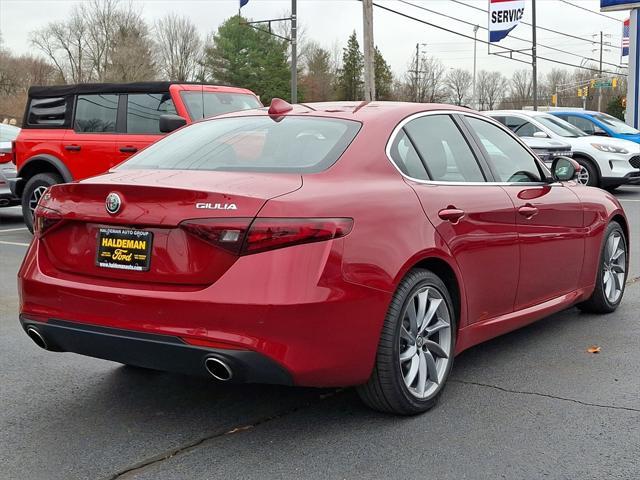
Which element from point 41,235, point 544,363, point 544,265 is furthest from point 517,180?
point 41,235

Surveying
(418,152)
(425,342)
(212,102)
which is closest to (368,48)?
(212,102)

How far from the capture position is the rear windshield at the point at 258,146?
369 cm

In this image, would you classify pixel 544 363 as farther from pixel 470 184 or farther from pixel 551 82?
pixel 551 82

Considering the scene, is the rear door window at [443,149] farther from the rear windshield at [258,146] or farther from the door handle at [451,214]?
the rear windshield at [258,146]

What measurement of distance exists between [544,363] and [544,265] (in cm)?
60

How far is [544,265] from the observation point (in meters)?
4.79

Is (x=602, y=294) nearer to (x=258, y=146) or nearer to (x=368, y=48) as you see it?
(x=258, y=146)

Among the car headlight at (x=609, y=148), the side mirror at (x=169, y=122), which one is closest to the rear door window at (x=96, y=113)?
the side mirror at (x=169, y=122)

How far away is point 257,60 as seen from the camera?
7819cm

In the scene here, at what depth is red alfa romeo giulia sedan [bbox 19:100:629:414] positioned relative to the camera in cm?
315

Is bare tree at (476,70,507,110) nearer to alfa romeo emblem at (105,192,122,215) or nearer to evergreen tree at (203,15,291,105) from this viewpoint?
evergreen tree at (203,15,291,105)

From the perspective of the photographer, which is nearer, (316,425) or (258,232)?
(258,232)

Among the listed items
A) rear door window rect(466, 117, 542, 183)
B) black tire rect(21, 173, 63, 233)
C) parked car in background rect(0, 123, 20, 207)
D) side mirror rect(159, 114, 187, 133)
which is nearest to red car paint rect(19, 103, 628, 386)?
rear door window rect(466, 117, 542, 183)

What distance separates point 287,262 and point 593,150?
14631 millimetres
